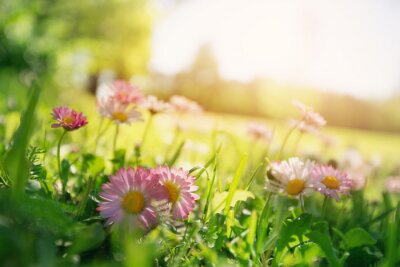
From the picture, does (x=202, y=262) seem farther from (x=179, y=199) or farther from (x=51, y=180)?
(x=51, y=180)

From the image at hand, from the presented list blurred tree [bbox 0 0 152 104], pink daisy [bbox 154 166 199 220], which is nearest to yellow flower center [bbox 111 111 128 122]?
pink daisy [bbox 154 166 199 220]

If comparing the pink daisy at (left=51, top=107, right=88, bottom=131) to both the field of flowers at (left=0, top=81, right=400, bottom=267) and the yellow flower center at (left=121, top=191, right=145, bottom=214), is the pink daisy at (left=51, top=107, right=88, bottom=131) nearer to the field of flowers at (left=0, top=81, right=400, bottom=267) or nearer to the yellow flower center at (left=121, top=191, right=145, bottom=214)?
the field of flowers at (left=0, top=81, right=400, bottom=267)

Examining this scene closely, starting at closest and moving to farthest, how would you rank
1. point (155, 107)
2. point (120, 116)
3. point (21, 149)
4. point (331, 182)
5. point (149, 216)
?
point (21, 149) < point (149, 216) < point (331, 182) < point (120, 116) < point (155, 107)

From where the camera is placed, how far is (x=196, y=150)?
5.84 ft

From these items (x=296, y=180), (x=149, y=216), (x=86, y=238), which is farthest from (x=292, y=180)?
(x=86, y=238)

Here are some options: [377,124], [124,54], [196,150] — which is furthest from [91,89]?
[196,150]

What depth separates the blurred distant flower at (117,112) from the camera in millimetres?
915

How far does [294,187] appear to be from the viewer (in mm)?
708

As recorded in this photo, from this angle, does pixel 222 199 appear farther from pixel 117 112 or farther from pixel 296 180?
pixel 117 112

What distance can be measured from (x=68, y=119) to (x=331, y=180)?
47cm

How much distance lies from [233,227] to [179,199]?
11 cm

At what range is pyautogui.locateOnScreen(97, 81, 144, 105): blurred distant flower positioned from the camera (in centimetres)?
95

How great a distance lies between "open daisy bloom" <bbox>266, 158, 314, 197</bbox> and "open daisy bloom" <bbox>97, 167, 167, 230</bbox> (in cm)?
21

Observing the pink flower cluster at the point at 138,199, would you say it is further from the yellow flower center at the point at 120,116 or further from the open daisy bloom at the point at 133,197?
the yellow flower center at the point at 120,116
